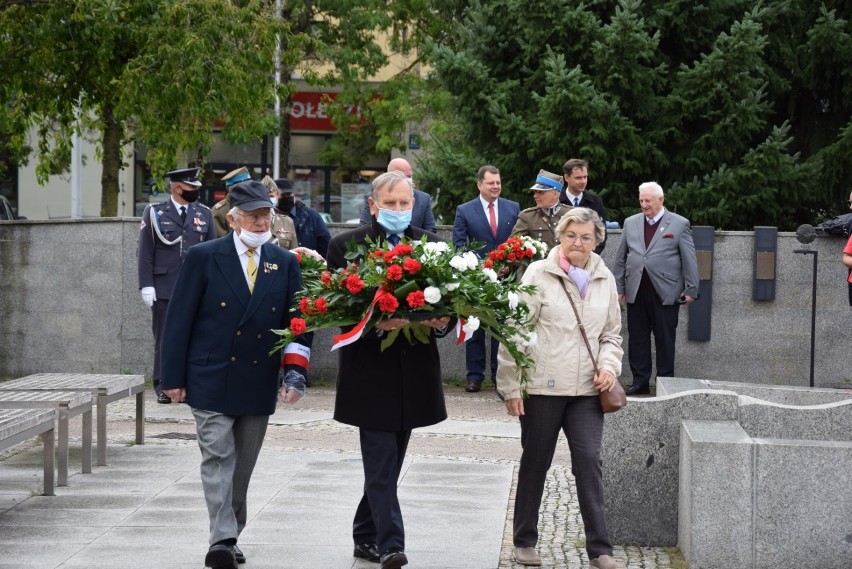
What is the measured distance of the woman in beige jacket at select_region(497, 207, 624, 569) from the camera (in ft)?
22.3

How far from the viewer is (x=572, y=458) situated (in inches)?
271

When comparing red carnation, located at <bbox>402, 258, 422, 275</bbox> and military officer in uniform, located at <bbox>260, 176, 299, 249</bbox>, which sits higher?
military officer in uniform, located at <bbox>260, 176, 299, 249</bbox>

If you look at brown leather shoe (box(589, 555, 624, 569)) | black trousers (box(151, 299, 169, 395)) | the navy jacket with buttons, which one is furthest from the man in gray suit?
the navy jacket with buttons

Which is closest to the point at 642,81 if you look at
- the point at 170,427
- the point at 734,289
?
the point at 734,289

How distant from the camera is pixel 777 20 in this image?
55.1 feet

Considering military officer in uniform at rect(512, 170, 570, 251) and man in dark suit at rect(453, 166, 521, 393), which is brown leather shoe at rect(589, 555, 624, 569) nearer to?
military officer in uniform at rect(512, 170, 570, 251)

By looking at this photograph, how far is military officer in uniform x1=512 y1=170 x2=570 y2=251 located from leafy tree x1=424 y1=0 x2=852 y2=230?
3440mm

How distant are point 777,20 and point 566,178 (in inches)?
204

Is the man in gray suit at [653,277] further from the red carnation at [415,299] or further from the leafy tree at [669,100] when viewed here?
the red carnation at [415,299]

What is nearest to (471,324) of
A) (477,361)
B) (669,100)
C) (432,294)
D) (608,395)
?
(432,294)

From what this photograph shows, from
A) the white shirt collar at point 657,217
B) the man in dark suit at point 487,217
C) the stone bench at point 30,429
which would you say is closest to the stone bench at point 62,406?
the stone bench at point 30,429

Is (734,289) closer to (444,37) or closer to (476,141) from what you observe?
(476,141)

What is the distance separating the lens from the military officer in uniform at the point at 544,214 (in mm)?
12406

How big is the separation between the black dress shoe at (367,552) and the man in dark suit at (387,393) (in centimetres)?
5
